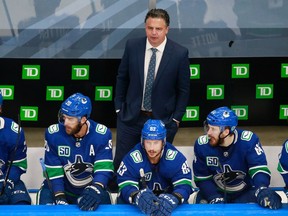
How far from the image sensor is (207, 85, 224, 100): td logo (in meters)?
7.25

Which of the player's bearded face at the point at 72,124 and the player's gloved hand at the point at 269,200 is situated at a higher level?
the player's bearded face at the point at 72,124

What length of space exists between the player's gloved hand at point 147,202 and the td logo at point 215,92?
2.96 meters

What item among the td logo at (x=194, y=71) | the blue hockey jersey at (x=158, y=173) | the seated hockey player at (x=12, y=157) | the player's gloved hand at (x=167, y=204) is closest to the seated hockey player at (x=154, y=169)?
the blue hockey jersey at (x=158, y=173)

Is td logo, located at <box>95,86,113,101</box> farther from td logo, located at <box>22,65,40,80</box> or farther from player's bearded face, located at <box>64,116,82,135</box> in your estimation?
player's bearded face, located at <box>64,116,82,135</box>

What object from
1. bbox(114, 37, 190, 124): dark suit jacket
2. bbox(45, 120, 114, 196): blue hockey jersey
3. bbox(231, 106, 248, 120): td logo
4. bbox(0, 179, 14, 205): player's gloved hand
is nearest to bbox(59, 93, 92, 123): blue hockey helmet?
bbox(45, 120, 114, 196): blue hockey jersey

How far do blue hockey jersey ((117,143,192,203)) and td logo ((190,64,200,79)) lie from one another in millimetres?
2204

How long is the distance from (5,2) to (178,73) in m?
2.06

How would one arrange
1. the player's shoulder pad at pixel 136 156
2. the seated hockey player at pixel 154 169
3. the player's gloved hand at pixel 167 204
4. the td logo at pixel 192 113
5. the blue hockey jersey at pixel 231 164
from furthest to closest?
the td logo at pixel 192 113
the blue hockey jersey at pixel 231 164
the player's shoulder pad at pixel 136 156
the seated hockey player at pixel 154 169
the player's gloved hand at pixel 167 204

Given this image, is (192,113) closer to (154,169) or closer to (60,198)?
(154,169)

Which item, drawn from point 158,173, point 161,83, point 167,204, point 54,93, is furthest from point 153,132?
point 54,93

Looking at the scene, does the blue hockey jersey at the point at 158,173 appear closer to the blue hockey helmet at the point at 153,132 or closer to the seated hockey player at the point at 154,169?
the seated hockey player at the point at 154,169

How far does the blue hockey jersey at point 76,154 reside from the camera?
515cm

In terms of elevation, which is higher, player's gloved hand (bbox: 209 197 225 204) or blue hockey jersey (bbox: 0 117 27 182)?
blue hockey jersey (bbox: 0 117 27 182)

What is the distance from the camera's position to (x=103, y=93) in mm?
7234
